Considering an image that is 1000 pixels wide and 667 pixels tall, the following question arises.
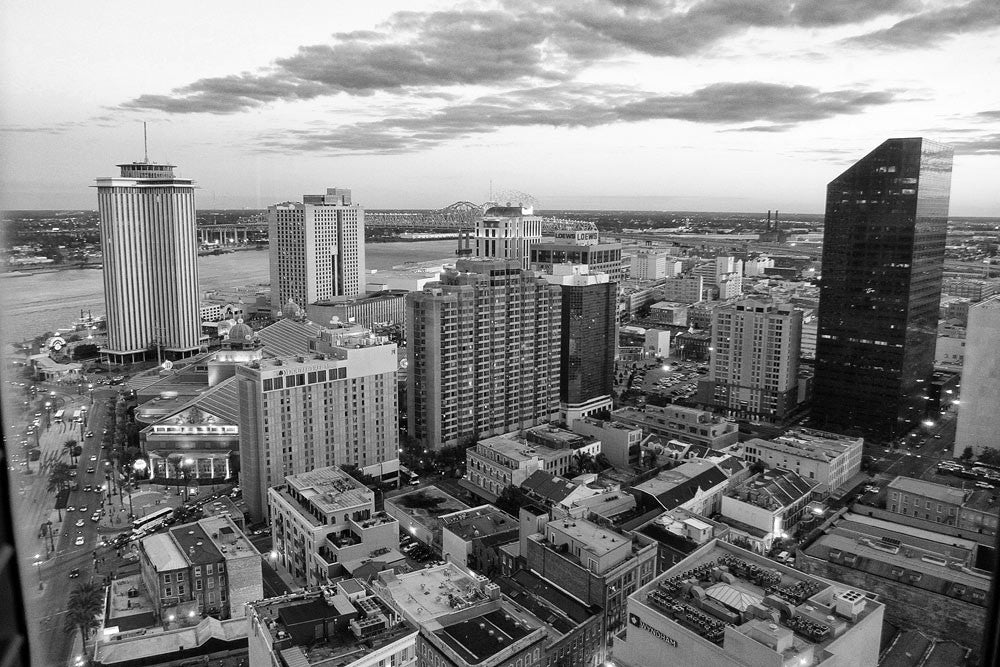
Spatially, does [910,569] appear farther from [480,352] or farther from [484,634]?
[480,352]

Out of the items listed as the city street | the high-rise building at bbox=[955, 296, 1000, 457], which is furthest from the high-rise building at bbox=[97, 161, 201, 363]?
the high-rise building at bbox=[955, 296, 1000, 457]

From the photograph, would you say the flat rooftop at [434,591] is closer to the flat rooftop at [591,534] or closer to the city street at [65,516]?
the flat rooftop at [591,534]

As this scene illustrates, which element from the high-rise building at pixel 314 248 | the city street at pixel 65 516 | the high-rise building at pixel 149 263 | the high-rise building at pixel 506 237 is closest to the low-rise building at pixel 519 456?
the city street at pixel 65 516

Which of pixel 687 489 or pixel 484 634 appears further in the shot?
pixel 687 489

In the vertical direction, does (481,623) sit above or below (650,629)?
below

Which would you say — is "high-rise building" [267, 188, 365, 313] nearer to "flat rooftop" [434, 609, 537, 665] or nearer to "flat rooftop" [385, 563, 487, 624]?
"flat rooftop" [385, 563, 487, 624]

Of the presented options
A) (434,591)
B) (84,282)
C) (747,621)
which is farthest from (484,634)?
(84,282)

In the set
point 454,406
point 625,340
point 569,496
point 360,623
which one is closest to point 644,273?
point 625,340

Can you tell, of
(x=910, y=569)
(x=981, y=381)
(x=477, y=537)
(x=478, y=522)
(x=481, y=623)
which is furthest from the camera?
(x=981, y=381)
